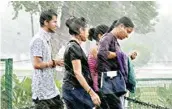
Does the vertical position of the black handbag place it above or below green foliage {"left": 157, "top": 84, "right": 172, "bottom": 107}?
above

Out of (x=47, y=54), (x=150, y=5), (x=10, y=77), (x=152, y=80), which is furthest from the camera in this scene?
(x=150, y=5)

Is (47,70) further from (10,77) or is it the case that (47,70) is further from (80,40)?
(10,77)

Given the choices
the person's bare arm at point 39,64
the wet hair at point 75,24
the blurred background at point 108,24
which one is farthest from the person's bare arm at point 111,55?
the blurred background at point 108,24

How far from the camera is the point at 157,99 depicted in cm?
663

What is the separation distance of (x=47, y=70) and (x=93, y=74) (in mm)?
388

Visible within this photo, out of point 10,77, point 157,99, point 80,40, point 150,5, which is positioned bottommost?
point 157,99

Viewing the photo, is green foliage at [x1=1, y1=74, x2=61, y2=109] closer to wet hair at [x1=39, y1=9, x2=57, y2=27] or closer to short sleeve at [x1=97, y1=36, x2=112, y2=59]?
wet hair at [x1=39, y1=9, x2=57, y2=27]

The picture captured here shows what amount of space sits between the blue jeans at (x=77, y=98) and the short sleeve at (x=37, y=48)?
Result: 0.33 meters

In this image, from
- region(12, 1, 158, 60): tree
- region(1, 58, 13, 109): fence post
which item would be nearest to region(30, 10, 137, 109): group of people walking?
region(1, 58, 13, 109): fence post

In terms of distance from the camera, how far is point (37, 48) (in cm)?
339

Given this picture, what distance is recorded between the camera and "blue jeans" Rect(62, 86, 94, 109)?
334 cm

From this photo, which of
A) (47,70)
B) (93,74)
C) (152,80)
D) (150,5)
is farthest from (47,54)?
(150,5)

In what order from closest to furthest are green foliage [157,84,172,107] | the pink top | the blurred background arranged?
1. the pink top
2. green foliage [157,84,172,107]
3. the blurred background

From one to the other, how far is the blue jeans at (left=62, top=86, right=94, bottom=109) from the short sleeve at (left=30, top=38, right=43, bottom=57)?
0.33 meters
